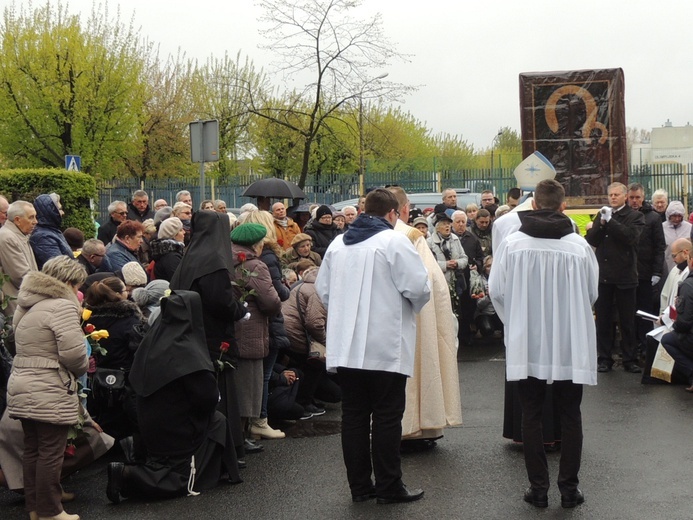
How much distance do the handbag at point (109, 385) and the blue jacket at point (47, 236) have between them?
9.07ft

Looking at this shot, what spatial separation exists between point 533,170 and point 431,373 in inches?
297

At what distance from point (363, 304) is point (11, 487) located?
2817mm

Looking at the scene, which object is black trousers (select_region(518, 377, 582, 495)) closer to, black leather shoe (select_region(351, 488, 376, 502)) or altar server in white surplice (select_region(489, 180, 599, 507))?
altar server in white surplice (select_region(489, 180, 599, 507))

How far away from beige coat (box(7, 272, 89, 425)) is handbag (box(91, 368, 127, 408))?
50.2 inches

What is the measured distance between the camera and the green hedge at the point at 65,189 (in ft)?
60.5

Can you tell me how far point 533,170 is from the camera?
15.4 m

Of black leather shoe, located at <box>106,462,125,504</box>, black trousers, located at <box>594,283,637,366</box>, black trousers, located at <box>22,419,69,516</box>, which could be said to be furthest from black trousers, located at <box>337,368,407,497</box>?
black trousers, located at <box>594,283,637,366</box>

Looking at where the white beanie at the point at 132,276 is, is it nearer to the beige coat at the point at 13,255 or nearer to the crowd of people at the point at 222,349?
the crowd of people at the point at 222,349

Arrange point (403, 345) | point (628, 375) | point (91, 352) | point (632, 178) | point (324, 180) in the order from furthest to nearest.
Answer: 1. point (324, 180)
2. point (632, 178)
3. point (628, 375)
4. point (91, 352)
5. point (403, 345)

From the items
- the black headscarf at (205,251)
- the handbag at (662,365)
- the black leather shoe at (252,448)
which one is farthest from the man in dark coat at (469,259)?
the black headscarf at (205,251)

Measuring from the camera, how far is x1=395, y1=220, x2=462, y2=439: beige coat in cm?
849

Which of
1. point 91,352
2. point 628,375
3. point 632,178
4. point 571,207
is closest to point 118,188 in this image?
point 632,178

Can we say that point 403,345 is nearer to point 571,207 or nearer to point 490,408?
A: point 490,408

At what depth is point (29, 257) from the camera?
391 inches
